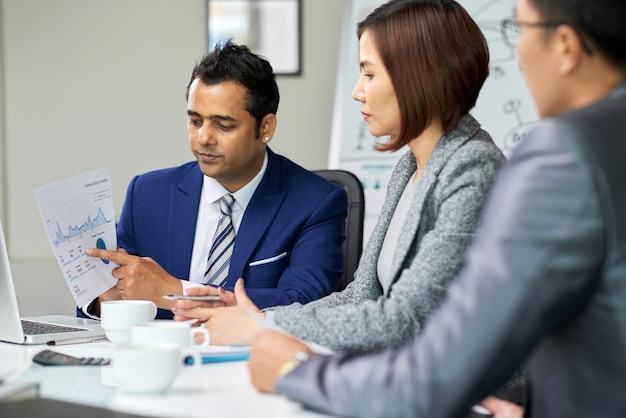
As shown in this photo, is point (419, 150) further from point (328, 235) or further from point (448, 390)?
point (448, 390)

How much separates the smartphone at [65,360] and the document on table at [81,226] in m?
0.31

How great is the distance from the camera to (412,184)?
5.67 ft

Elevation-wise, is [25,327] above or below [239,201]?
below

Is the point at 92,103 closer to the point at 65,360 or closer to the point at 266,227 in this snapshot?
the point at 266,227

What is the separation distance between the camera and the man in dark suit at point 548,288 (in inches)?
Answer: 32.8

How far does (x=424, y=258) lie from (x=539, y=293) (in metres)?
0.50

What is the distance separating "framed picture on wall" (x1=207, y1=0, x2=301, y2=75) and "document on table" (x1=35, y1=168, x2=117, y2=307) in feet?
7.81

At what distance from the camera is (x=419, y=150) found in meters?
1.66

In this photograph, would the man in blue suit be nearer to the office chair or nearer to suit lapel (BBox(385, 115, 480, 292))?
the office chair

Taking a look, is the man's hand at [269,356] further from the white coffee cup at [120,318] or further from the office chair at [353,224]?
the office chair at [353,224]

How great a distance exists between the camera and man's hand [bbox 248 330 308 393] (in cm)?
107

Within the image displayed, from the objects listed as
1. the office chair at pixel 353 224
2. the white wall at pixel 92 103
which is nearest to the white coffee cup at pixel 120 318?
the office chair at pixel 353 224

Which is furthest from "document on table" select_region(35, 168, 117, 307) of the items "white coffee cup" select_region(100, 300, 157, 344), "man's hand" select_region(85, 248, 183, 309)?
"white coffee cup" select_region(100, 300, 157, 344)

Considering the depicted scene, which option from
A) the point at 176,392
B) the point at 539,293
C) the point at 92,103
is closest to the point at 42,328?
the point at 176,392
